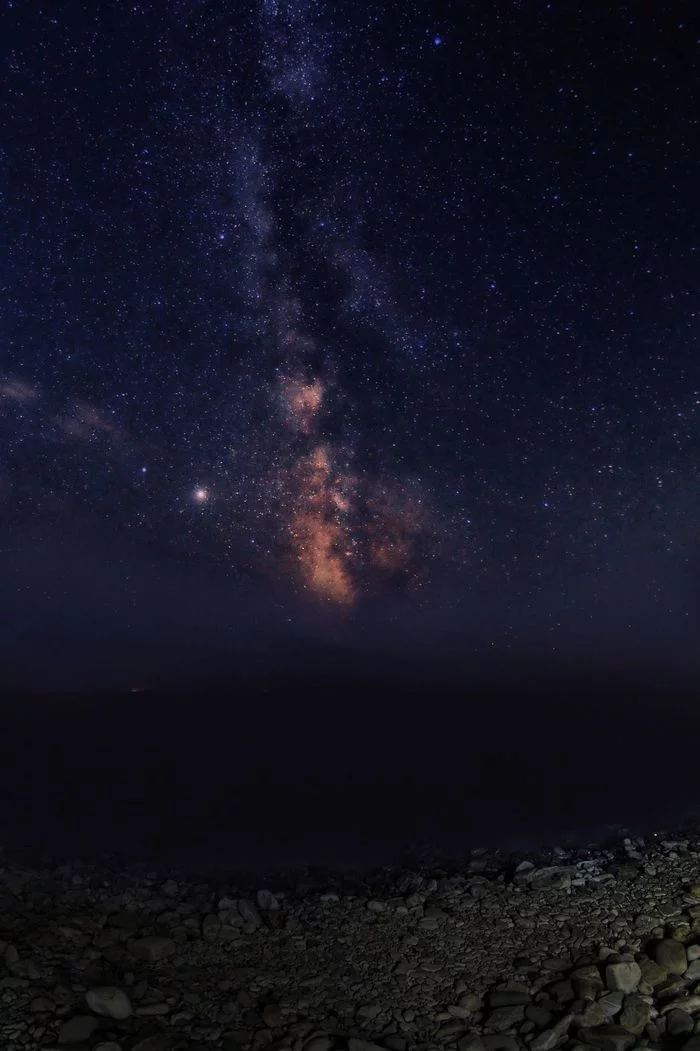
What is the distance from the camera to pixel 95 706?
46.2 metres

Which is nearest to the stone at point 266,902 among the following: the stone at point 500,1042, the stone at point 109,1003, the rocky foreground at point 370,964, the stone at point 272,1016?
the rocky foreground at point 370,964

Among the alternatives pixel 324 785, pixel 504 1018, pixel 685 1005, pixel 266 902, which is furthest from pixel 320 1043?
pixel 324 785

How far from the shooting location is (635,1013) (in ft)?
17.1

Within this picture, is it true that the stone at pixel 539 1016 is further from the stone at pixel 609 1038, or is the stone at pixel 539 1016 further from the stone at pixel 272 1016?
the stone at pixel 272 1016

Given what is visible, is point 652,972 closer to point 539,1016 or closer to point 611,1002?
point 611,1002

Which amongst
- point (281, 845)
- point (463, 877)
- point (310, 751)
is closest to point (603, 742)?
point (310, 751)

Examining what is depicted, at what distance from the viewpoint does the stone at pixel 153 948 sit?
22.1 ft

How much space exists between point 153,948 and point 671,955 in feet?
17.4

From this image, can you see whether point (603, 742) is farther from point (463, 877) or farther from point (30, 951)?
point (30, 951)

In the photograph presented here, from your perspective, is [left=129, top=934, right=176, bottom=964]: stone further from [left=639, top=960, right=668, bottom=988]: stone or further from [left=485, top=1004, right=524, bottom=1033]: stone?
[left=639, top=960, right=668, bottom=988]: stone

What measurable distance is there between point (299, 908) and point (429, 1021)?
3.30 meters

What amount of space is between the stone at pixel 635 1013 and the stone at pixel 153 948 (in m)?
4.62

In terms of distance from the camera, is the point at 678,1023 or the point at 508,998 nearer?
the point at 678,1023

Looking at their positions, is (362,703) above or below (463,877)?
above
